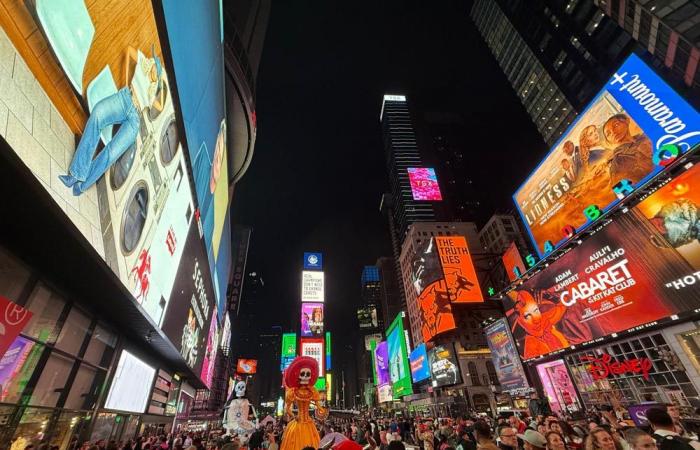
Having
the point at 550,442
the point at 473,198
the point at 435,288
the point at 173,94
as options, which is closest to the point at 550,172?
the point at 550,442

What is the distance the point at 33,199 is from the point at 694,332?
22.1m

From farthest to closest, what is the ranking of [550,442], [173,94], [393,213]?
[393,213] → [173,94] → [550,442]

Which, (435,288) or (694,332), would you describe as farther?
(435,288)

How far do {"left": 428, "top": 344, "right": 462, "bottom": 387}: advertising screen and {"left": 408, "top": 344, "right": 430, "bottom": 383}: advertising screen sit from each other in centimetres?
314

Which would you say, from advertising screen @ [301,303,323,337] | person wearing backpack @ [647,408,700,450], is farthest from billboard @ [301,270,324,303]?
person wearing backpack @ [647,408,700,450]

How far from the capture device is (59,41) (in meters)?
4.21

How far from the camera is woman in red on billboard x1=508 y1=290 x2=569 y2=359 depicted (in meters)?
19.0

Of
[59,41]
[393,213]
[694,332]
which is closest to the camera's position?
[59,41]

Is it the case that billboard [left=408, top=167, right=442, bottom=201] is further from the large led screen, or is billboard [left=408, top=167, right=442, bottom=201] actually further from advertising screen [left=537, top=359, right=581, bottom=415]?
the large led screen

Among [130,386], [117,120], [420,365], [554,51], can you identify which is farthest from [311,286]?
[554,51]

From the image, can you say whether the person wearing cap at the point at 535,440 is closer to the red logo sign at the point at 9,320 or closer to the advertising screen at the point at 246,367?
the red logo sign at the point at 9,320

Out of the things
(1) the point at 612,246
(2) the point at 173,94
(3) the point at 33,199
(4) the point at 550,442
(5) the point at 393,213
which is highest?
(5) the point at 393,213

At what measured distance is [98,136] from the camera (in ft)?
17.1

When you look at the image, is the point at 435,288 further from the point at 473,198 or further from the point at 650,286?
the point at 473,198
